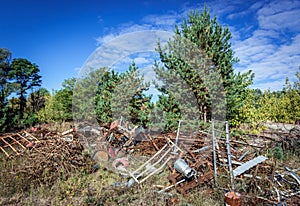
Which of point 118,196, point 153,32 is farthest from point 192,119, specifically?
point 118,196

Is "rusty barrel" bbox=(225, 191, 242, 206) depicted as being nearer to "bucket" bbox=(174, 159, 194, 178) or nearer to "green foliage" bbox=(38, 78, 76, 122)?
"bucket" bbox=(174, 159, 194, 178)

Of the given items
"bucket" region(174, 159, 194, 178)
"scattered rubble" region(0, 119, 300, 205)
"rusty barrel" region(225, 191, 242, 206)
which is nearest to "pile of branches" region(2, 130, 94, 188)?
"scattered rubble" region(0, 119, 300, 205)

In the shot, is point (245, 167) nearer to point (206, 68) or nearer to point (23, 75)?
point (206, 68)

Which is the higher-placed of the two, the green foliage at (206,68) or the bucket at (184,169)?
the green foliage at (206,68)

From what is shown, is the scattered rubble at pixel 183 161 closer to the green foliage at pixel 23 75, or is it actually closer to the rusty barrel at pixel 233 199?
the rusty barrel at pixel 233 199

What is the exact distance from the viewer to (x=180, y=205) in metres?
3.29

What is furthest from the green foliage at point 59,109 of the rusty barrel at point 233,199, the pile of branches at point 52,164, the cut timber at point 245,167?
the rusty barrel at point 233,199

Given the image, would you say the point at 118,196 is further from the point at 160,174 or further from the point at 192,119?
the point at 192,119

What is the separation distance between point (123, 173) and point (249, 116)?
5.31 metres

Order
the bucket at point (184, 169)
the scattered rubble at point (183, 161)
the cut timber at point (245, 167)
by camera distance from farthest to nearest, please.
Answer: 1. the bucket at point (184, 169)
2. the cut timber at point (245, 167)
3. the scattered rubble at point (183, 161)

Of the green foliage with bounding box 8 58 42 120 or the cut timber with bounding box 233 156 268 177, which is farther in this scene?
the green foliage with bounding box 8 58 42 120

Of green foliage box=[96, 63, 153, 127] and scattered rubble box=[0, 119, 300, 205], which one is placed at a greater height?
green foliage box=[96, 63, 153, 127]

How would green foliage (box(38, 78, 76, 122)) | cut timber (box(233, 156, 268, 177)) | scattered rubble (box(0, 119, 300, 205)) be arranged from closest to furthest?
1. scattered rubble (box(0, 119, 300, 205))
2. cut timber (box(233, 156, 268, 177))
3. green foliage (box(38, 78, 76, 122))

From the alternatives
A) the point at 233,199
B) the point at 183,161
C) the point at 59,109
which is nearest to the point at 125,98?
the point at 183,161
